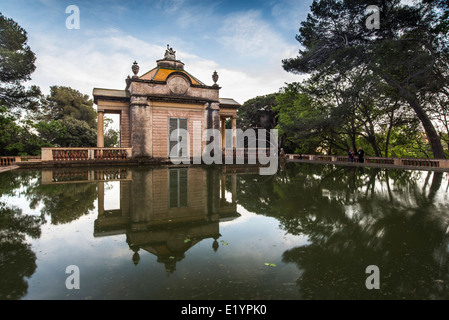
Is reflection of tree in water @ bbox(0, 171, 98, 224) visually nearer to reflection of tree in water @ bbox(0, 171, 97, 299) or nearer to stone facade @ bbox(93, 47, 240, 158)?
reflection of tree in water @ bbox(0, 171, 97, 299)

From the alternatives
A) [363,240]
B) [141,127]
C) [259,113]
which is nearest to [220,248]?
[363,240]

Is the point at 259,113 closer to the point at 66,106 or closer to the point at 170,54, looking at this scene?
the point at 170,54

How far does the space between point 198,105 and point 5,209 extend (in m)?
16.0

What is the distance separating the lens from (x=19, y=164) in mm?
15836

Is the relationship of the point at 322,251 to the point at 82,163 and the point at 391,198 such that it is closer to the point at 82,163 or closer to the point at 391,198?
the point at 391,198

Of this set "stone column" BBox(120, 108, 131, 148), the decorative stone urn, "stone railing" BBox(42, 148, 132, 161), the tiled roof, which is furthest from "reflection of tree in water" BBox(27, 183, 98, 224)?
the decorative stone urn

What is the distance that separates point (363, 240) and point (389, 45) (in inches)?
560

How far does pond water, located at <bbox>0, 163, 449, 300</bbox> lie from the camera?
248 centimetres

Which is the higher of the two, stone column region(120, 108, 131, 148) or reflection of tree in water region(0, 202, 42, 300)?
stone column region(120, 108, 131, 148)

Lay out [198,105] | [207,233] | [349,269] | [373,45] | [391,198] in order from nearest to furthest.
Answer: [349,269], [207,233], [391,198], [373,45], [198,105]

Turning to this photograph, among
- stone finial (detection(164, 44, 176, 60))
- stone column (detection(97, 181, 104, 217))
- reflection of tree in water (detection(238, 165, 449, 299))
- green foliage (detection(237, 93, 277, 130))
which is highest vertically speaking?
stone finial (detection(164, 44, 176, 60))

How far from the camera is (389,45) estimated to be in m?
14.0

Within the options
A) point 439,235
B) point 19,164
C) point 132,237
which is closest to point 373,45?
point 439,235

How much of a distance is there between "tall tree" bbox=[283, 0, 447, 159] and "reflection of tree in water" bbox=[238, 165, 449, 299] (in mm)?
10857
